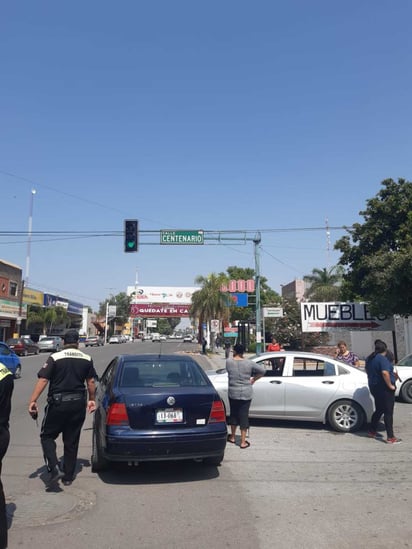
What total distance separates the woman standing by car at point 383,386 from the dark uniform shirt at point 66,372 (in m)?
Result: 5.03

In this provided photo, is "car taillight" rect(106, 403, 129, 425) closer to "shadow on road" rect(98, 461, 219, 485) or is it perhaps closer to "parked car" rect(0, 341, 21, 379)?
"shadow on road" rect(98, 461, 219, 485)

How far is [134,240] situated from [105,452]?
14994 millimetres

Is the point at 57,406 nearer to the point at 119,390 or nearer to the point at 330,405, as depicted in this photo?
the point at 119,390

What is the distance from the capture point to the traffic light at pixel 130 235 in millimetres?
20016

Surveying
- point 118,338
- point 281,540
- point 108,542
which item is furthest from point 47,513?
→ point 118,338

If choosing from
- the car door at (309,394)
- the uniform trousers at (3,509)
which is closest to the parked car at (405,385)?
the car door at (309,394)

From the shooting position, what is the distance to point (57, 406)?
562 cm

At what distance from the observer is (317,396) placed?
9.02 metres

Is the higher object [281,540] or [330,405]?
[330,405]

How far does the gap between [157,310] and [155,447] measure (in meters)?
81.5

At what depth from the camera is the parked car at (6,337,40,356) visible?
35.6 metres

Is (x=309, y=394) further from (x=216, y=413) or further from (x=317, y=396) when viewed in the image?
(x=216, y=413)

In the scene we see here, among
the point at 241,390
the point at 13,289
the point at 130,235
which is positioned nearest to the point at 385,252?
the point at 130,235

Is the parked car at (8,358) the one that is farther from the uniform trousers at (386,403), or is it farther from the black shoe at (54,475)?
the uniform trousers at (386,403)
